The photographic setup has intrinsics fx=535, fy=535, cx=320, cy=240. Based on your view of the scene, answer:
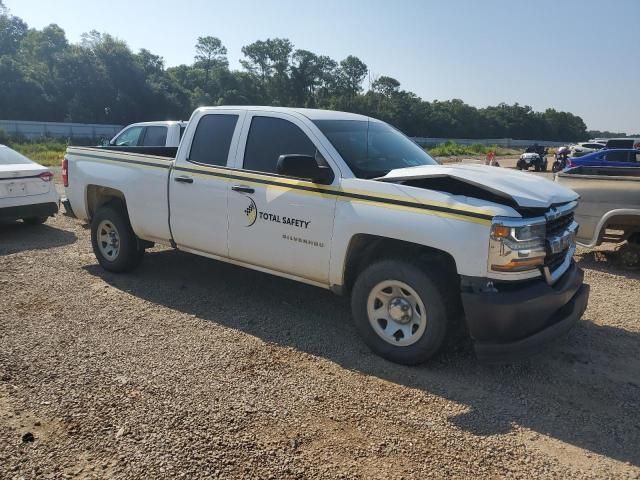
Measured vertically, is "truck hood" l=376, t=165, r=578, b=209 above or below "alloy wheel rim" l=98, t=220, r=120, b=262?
above

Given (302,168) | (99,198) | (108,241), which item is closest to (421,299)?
(302,168)

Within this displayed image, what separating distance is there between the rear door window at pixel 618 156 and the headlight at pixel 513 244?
1755 cm

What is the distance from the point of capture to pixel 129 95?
6738 cm

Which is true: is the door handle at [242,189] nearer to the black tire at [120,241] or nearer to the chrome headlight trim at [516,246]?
the black tire at [120,241]

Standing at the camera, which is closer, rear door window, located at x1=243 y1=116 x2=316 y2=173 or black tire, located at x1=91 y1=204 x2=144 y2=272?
rear door window, located at x1=243 y1=116 x2=316 y2=173

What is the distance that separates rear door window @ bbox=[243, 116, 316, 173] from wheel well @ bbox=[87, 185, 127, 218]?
2.24 meters

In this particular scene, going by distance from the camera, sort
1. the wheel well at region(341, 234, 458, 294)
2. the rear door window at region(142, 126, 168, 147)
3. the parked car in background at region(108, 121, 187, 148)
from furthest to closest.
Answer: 1. the rear door window at region(142, 126, 168, 147)
2. the parked car in background at region(108, 121, 187, 148)
3. the wheel well at region(341, 234, 458, 294)

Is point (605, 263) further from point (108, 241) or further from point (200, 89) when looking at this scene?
point (200, 89)

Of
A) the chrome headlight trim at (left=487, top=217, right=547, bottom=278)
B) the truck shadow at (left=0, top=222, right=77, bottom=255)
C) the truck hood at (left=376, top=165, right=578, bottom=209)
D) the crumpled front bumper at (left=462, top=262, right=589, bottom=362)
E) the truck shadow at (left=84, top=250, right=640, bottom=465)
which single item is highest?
the truck hood at (left=376, top=165, right=578, bottom=209)

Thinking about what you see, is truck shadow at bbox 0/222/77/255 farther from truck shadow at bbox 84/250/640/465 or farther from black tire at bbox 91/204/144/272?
truck shadow at bbox 84/250/640/465

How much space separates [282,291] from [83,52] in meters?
72.2

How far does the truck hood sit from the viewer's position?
3.84 meters

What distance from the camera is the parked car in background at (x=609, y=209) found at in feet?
23.1

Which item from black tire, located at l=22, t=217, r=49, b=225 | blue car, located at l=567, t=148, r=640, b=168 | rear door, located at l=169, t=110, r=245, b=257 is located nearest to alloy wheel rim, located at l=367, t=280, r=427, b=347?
rear door, located at l=169, t=110, r=245, b=257
